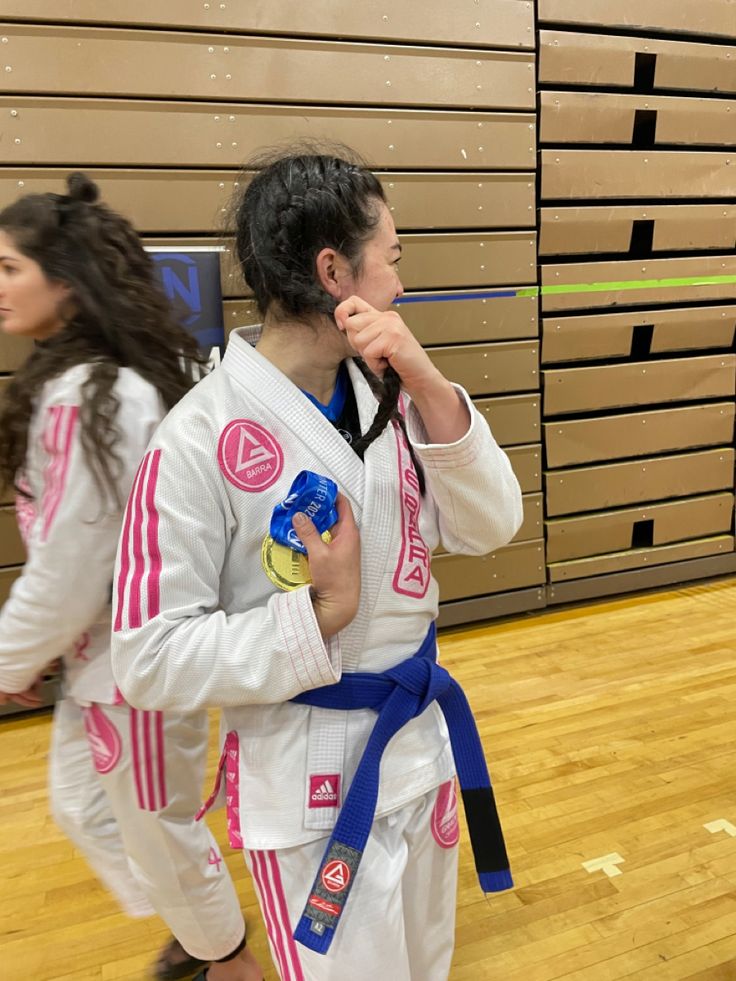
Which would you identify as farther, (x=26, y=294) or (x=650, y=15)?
(x=650, y=15)

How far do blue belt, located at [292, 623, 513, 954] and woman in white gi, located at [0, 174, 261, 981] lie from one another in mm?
509

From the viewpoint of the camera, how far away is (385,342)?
0.80m

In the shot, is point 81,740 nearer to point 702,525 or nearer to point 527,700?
point 527,700

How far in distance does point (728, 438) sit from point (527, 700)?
7.00 ft

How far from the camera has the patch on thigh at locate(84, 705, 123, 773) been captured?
1.31m

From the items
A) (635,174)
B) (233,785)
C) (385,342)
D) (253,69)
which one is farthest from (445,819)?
(635,174)

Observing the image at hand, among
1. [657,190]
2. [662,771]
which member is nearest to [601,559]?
[662,771]

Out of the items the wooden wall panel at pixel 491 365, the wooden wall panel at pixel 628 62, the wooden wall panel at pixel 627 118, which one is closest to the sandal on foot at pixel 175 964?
the wooden wall panel at pixel 491 365

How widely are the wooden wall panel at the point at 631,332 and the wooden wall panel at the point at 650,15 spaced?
132 centimetres

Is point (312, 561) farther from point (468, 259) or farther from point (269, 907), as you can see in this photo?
point (468, 259)

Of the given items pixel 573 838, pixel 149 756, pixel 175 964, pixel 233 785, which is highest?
pixel 233 785

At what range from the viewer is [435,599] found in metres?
1.04

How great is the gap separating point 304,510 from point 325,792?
1.19 feet

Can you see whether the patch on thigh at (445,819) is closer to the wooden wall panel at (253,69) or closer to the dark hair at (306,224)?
the dark hair at (306,224)
